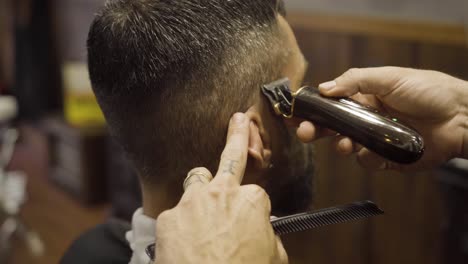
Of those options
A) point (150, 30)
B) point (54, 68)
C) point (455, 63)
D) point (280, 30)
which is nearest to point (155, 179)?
point (150, 30)

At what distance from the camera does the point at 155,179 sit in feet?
3.93

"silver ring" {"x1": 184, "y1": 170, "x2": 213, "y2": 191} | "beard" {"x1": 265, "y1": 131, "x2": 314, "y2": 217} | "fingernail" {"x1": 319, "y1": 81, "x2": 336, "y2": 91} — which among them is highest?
"fingernail" {"x1": 319, "y1": 81, "x2": 336, "y2": 91}

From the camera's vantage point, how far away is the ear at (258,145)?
1060 mm

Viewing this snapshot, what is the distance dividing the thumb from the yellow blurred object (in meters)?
3.10

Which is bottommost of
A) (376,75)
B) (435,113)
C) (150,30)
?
(435,113)

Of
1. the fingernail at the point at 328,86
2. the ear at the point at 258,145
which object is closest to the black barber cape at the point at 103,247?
the ear at the point at 258,145

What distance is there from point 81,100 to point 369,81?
3.24m

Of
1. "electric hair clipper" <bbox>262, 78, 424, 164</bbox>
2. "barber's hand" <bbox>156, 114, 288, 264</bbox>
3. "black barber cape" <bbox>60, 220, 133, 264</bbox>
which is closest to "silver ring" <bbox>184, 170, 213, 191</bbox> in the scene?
"barber's hand" <bbox>156, 114, 288, 264</bbox>

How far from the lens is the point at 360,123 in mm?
908

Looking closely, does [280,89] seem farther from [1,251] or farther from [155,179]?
[1,251]

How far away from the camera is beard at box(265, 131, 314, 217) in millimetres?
1239

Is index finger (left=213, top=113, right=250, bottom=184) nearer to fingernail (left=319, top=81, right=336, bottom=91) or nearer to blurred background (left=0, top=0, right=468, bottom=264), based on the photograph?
fingernail (left=319, top=81, right=336, bottom=91)

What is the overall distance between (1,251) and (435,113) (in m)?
3.04

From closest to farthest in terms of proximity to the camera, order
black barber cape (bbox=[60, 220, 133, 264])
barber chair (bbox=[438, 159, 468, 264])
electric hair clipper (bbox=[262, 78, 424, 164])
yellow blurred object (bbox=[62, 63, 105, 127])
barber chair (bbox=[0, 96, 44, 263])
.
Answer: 1. electric hair clipper (bbox=[262, 78, 424, 164])
2. black barber cape (bbox=[60, 220, 133, 264])
3. barber chair (bbox=[438, 159, 468, 264])
4. barber chair (bbox=[0, 96, 44, 263])
5. yellow blurred object (bbox=[62, 63, 105, 127])
